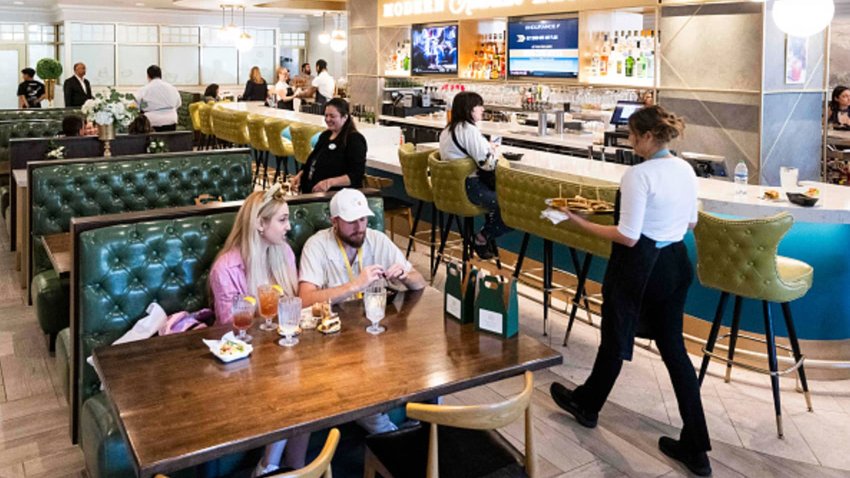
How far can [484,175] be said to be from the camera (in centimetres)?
544

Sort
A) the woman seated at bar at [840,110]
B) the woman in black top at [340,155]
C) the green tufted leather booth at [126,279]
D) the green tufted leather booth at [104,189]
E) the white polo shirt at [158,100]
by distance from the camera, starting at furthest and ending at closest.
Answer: the white polo shirt at [158,100] < the woman seated at bar at [840,110] < the woman in black top at [340,155] < the green tufted leather booth at [104,189] < the green tufted leather booth at [126,279]

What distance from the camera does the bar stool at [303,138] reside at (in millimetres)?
7242

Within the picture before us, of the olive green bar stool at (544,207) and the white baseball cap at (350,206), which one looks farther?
the olive green bar stool at (544,207)

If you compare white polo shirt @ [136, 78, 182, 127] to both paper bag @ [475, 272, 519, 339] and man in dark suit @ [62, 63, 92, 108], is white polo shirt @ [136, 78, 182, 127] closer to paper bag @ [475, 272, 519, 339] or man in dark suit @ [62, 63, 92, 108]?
man in dark suit @ [62, 63, 92, 108]

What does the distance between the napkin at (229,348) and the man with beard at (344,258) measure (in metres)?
0.63

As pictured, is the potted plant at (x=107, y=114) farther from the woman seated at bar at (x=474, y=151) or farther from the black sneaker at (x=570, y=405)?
the black sneaker at (x=570, y=405)

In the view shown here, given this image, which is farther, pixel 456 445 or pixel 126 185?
pixel 126 185

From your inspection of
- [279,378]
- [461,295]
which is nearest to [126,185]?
[461,295]

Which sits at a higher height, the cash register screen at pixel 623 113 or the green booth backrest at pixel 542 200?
the cash register screen at pixel 623 113

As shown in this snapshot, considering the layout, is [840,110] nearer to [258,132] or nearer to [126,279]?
[258,132]

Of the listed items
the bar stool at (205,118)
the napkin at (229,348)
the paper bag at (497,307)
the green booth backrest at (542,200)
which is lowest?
the napkin at (229,348)

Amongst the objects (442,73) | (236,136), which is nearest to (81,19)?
(236,136)

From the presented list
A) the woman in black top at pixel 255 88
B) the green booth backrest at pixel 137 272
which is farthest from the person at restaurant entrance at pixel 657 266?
the woman in black top at pixel 255 88

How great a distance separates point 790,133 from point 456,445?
5.05 meters
